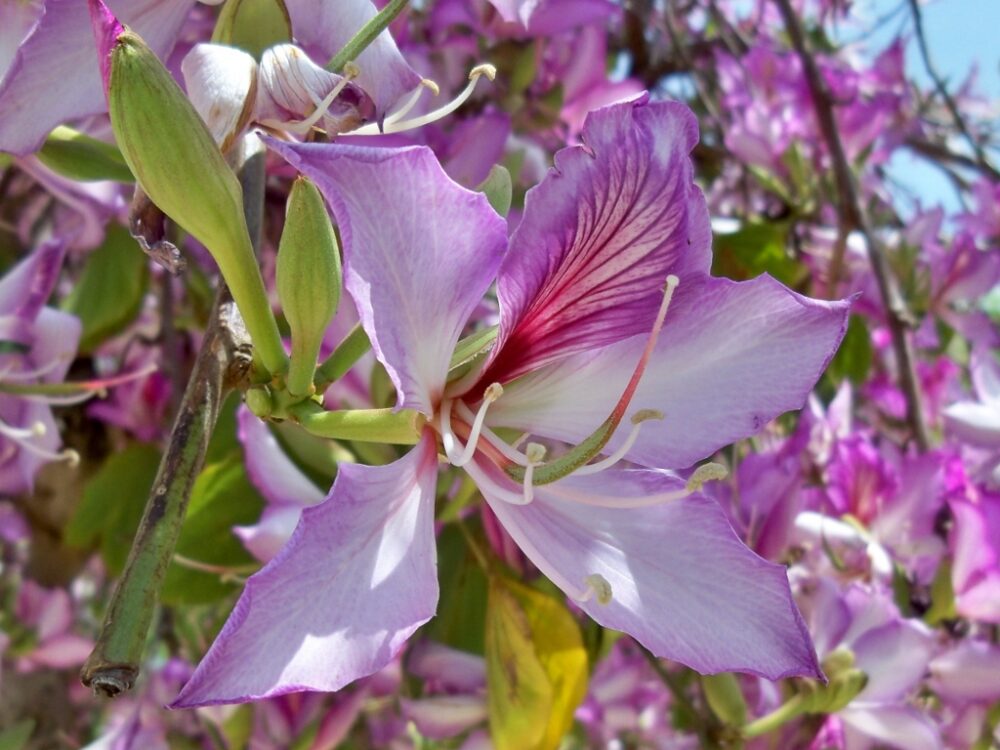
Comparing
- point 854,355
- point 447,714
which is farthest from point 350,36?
point 854,355

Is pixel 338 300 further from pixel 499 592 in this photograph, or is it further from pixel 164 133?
pixel 499 592

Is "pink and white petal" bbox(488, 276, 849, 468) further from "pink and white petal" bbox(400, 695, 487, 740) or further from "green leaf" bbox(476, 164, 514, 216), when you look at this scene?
"pink and white petal" bbox(400, 695, 487, 740)

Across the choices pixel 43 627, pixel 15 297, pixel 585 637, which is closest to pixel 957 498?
pixel 585 637

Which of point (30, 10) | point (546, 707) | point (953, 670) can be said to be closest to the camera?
point (30, 10)

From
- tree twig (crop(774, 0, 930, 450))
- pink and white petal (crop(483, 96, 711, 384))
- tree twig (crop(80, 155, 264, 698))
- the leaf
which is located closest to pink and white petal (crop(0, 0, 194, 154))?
tree twig (crop(80, 155, 264, 698))

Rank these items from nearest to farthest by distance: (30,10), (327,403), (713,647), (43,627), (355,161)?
(355,161) < (713,647) < (30,10) < (327,403) < (43,627)

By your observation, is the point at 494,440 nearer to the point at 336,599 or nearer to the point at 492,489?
the point at 492,489
